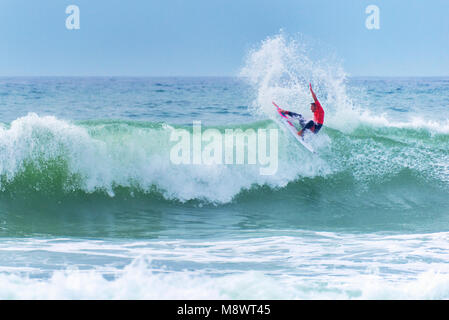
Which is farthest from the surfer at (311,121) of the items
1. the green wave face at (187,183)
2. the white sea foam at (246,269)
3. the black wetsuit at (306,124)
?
the white sea foam at (246,269)

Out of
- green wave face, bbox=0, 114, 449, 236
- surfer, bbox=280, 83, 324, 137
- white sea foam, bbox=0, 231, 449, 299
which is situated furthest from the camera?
surfer, bbox=280, 83, 324, 137

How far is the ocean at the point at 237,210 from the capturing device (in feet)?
17.8

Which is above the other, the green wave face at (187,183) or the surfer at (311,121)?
the surfer at (311,121)

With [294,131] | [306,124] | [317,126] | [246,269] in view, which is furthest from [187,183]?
[246,269]

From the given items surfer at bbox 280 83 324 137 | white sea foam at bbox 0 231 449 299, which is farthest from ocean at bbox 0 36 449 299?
surfer at bbox 280 83 324 137

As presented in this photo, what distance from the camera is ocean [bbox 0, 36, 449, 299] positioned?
5.43 meters

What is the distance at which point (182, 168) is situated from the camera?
1085 cm

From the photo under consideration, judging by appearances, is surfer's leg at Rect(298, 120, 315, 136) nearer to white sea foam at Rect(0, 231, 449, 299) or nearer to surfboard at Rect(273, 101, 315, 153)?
surfboard at Rect(273, 101, 315, 153)

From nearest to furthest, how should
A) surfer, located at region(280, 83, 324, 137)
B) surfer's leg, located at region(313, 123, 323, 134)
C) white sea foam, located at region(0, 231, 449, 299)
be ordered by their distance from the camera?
white sea foam, located at region(0, 231, 449, 299) < surfer, located at region(280, 83, 324, 137) < surfer's leg, located at region(313, 123, 323, 134)

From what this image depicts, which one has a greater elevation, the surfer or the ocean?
the surfer

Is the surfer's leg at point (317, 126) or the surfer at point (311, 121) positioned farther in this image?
the surfer's leg at point (317, 126)

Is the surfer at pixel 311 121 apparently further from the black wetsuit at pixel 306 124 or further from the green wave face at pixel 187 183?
the green wave face at pixel 187 183
